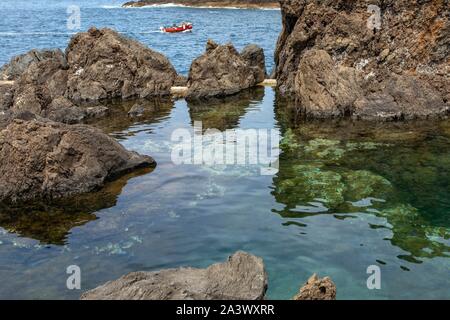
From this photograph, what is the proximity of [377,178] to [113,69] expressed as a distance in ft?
85.6

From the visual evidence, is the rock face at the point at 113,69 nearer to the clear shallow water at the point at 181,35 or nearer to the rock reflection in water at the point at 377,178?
the clear shallow water at the point at 181,35

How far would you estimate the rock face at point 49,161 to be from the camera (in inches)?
815

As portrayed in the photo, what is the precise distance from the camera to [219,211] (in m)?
19.4

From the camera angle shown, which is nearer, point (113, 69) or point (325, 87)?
point (325, 87)

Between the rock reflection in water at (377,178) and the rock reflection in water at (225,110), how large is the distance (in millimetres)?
4209

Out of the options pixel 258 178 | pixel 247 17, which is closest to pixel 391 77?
pixel 258 178

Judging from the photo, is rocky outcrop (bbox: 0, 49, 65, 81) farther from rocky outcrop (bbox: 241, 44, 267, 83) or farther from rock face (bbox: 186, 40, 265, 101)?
rocky outcrop (bbox: 241, 44, 267, 83)

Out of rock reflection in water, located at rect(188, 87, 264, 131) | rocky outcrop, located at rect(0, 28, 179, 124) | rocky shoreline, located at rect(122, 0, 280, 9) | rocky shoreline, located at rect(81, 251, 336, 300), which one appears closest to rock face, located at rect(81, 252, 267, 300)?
rocky shoreline, located at rect(81, 251, 336, 300)

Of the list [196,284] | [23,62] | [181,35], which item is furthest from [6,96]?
[181,35]

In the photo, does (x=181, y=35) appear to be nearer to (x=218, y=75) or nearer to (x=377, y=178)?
(x=218, y=75)

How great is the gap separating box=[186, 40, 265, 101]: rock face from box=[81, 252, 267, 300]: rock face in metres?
28.0

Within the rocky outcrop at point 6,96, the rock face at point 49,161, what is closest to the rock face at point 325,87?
the rock face at point 49,161

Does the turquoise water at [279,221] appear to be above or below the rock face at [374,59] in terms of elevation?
below

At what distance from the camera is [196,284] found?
11.6 m
